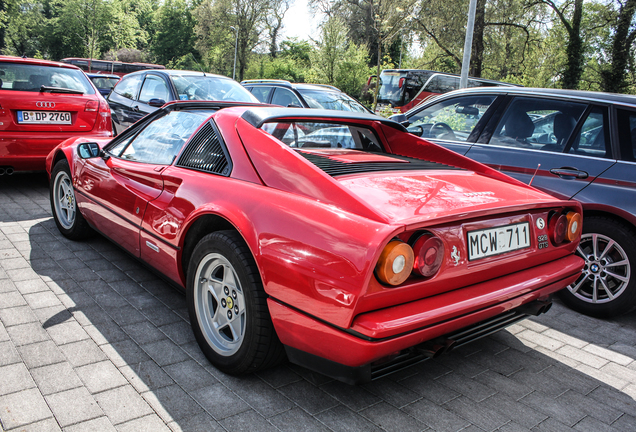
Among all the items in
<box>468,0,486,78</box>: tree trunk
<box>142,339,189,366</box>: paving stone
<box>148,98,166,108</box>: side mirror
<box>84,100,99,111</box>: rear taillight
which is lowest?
<box>142,339,189,366</box>: paving stone

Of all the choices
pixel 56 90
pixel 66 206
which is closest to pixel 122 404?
pixel 66 206

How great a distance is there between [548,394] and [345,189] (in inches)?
60.3

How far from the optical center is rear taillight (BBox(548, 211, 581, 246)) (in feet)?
8.38

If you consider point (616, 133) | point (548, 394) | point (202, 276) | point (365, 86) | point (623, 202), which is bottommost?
point (548, 394)

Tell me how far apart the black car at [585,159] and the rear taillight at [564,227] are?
40.9 inches

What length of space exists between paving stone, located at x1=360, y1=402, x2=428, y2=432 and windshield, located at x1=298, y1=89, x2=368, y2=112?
7712 millimetres

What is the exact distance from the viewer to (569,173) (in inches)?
147

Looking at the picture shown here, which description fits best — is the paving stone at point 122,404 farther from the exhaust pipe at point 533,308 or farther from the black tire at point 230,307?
the exhaust pipe at point 533,308

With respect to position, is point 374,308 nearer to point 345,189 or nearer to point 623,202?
point 345,189

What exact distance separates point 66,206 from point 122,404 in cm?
277

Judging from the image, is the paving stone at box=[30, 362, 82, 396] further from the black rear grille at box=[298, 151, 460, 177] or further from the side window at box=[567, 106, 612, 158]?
the side window at box=[567, 106, 612, 158]

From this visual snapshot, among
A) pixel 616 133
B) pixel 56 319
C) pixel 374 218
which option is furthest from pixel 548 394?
pixel 56 319

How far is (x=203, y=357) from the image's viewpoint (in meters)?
2.60

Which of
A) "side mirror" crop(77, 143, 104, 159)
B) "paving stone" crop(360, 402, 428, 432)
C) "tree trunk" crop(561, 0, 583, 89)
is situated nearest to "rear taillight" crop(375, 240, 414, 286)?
"paving stone" crop(360, 402, 428, 432)
